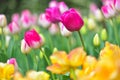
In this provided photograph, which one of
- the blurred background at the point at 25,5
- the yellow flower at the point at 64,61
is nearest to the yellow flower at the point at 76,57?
the yellow flower at the point at 64,61

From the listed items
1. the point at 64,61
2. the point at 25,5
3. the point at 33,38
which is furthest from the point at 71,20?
the point at 25,5

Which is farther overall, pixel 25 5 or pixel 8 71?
pixel 25 5

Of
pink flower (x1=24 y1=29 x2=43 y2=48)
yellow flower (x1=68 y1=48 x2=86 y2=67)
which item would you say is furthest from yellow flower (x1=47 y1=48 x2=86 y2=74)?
pink flower (x1=24 y1=29 x2=43 y2=48)

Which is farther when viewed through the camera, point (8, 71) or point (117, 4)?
point (117, 4)

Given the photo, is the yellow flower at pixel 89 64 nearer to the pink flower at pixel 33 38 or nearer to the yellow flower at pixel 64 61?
the yellow flower at pixel 64 61

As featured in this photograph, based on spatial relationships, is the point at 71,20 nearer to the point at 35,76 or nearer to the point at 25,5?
the point at 35,76

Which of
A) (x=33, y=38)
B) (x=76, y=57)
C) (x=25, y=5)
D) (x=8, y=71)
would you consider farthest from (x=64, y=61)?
(x=25, y=5)

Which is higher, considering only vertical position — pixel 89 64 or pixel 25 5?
pixel 89 64

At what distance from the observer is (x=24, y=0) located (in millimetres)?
6293

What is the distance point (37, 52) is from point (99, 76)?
1.44 metres

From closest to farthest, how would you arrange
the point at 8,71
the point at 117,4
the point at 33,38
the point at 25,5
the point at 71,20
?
1. the point at 8,71
2. the point at 71,20
3. the point at 33,38
4. the point at 117,4
5. the point at 25,5

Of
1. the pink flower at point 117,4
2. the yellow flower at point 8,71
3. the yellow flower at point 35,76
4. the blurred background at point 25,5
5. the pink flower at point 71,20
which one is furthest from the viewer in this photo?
the blurred background at point 25,5

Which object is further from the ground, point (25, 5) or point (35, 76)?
point (35, 76)

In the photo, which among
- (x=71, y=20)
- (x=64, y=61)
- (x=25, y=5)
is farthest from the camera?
(x=25, y=5)
